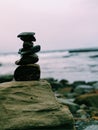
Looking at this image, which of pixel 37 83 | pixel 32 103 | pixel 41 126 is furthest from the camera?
pixel 37 83

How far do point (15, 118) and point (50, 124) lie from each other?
0.76 metres

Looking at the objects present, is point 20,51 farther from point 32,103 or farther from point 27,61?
point 32,103

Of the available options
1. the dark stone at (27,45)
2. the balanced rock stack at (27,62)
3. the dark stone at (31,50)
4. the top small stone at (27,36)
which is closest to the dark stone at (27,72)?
the balanced rock stack at (27,62)

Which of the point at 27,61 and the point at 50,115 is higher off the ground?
the point at 27,61

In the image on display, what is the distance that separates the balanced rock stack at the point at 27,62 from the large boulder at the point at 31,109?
23 cm

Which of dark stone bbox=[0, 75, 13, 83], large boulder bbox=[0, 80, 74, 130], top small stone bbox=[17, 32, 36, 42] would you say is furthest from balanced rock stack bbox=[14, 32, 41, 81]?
dark stone bbox=[0, 75, 13, 83]

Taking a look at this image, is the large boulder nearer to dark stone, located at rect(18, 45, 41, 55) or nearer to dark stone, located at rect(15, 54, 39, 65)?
dark stone, located at rect(15, 54, 39, 65)

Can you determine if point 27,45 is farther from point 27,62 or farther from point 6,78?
point 6,78

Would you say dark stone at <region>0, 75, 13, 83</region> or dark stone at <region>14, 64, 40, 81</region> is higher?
dark stone at <region>14, 64, 40, 81</region>

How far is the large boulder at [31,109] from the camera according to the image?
8742 millimetres

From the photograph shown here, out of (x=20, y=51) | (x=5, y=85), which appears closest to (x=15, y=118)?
(x=5, y=85)

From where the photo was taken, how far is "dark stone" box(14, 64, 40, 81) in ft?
33.0

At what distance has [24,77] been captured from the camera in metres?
10.1

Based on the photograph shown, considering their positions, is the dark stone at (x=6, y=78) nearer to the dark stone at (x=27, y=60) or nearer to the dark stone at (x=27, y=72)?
the dark stone at (x=27, y=60)
